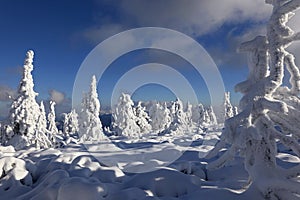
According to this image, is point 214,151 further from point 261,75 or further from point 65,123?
point 65,123

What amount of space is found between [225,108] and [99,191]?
7598 centimetres

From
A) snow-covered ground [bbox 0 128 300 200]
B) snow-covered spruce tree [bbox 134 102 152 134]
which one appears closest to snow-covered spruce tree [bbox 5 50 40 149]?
snow-covered ground [bbox 0 128 300 200]

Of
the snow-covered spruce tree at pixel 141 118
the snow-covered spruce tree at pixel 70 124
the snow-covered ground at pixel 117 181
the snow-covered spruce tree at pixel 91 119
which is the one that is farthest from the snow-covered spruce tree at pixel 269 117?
the snow-covered spruce tree at pixel 70 124

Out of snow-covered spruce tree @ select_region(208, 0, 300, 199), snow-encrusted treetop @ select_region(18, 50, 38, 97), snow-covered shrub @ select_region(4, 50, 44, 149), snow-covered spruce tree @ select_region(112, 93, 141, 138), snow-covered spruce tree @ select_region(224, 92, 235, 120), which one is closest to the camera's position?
snow-covered spruce tree @ select_region(208, 0, 300, 199)

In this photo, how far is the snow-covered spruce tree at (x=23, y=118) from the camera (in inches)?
961

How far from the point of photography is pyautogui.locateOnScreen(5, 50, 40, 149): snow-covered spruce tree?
80.1ft

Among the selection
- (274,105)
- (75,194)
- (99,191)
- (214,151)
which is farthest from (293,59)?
(75,194)

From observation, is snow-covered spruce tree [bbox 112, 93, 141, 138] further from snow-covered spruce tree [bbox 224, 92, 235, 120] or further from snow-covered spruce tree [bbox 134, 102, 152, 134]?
snow-covered spruce tree [bbox 224, 92, 235, 120]

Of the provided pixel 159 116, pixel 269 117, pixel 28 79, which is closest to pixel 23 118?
pixel 28 79

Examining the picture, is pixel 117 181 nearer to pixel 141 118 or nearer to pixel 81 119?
pixel 81 119

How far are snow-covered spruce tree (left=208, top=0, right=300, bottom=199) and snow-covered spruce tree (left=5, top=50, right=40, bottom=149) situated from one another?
73.2 ft

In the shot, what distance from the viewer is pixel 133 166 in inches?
482

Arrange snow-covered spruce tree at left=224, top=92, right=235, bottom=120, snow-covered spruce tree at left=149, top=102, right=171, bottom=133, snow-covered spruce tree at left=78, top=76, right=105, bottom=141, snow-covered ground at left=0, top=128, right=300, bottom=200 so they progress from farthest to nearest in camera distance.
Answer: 1. snow-covered spruce tree at left=224, top=92, right=235, bottom=120
2. snow-covered spruce tree at left=149, top=102, right=171, bottom=133
3. snow-covered spruce tree at left=78, top=76, right=105, bottom=141
4. snow-covered ground at left=0, top=128, right=300, bottom=200

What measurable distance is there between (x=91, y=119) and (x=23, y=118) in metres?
20.1
